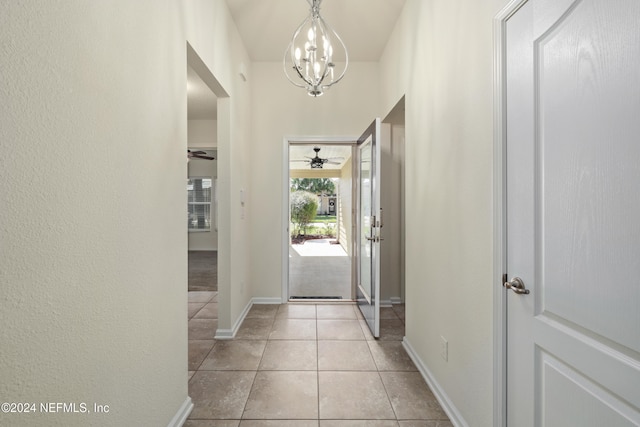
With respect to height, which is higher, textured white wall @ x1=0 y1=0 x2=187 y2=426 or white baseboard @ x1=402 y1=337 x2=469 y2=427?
textured white wall @ x1=0 y1=0 x2=187 y2=426

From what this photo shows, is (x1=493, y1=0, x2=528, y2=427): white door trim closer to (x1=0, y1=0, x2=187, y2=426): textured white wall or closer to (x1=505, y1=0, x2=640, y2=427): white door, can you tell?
(x1=505, y1=0, x2=640, y2=427): white door

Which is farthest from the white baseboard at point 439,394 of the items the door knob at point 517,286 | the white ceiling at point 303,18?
the white ceiling at point 303,18

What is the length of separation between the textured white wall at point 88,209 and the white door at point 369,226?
5.86ft

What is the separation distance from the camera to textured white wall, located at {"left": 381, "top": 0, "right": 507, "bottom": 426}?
4.91 ft

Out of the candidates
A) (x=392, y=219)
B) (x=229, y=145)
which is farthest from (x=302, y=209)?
(x=229, y=145)

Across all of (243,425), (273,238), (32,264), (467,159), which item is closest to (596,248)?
(467,159)

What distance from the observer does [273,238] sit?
12.7 ft

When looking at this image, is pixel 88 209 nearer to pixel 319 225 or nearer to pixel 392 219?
pixel 392 219

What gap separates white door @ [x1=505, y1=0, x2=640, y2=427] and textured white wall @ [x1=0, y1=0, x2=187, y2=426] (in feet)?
5.18

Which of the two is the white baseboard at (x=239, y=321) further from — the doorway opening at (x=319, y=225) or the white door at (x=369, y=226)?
the white door at (x=369, y=226)

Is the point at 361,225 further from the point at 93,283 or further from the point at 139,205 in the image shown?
the point at 93,283

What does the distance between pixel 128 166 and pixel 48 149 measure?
39cm

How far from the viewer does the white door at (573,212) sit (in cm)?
83

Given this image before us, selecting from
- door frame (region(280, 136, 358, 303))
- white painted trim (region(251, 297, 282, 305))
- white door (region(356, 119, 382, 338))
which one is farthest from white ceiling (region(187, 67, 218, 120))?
white painted trim (region(251, 297, 282, 305))
